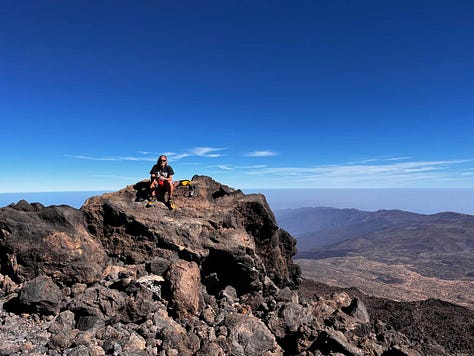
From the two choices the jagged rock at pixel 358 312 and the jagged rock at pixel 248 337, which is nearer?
the jagged rock at pixel 248 337

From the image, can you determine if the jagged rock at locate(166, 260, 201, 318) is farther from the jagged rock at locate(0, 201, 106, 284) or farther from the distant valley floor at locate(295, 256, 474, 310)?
the distant valley floor at locate(295, 256, 474, 310)

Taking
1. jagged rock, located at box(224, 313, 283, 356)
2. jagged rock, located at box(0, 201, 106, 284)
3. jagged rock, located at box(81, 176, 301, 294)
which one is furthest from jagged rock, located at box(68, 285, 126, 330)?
jagged rock, located at box(224, 313, 283, 356)

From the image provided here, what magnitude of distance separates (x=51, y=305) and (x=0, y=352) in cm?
199

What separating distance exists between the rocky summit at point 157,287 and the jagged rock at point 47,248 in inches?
1.5

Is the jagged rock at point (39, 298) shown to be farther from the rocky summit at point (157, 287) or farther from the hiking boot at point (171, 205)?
the hiking boot at point (171, 205)

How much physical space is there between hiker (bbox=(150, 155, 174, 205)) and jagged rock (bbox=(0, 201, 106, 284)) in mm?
3909

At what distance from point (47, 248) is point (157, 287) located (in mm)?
4396

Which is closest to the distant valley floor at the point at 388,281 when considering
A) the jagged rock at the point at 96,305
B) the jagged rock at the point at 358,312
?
A: the jagged rock at the point at 358,312

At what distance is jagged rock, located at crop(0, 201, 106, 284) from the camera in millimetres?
10289

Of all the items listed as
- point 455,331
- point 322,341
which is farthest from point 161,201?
point 455,331

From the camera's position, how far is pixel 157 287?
35.1 ft

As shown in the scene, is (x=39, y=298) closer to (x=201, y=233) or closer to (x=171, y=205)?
(x=171, y=205)

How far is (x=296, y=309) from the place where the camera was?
1206cm

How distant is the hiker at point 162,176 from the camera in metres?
14.3
